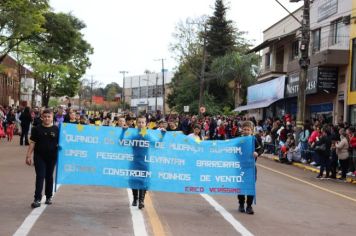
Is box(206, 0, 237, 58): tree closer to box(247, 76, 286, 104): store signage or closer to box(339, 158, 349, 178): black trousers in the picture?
box(247, 76, 286, 104): store signage

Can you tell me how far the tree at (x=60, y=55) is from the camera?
40.3 m

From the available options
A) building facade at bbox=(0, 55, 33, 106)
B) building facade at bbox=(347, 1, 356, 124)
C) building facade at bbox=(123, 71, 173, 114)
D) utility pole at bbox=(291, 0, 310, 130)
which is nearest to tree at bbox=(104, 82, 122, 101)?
building facade at bbox=(123, 71, 173, 114)

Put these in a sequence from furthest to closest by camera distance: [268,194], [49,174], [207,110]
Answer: [207,110] → [268,194] → [49,174]

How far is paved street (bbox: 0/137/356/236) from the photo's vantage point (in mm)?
8311

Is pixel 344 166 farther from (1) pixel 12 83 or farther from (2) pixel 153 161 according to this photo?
(1) pixel 12 83

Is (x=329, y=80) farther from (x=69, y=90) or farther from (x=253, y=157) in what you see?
(x=69, y=90)

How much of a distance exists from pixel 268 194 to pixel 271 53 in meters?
31.0

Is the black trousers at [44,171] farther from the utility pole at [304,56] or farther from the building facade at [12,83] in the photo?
the building facade at [12,83]

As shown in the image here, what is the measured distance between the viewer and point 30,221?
27.9ft

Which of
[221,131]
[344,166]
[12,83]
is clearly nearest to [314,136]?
[344,166]

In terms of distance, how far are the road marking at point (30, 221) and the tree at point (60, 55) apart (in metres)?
31.2

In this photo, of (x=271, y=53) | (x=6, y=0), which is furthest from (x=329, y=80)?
(x=6, y=0)

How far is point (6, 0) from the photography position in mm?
28891

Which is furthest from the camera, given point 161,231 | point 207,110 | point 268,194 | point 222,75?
point 207,110
